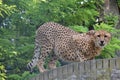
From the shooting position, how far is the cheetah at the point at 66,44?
389 inches

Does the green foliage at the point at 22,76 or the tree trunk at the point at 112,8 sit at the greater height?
the tree trunk at the point at 112,8

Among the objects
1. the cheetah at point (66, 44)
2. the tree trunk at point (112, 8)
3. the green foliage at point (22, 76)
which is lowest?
the green foliage at point (22, 76)

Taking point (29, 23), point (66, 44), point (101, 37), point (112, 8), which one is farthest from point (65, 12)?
point (101, 37)

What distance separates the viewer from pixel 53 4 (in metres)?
12.9

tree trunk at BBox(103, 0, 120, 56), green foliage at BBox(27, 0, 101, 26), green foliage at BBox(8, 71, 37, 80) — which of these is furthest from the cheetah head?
tree trunk at BBox(103, 0, 120, 56)

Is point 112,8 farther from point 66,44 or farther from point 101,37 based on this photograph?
point 101,37

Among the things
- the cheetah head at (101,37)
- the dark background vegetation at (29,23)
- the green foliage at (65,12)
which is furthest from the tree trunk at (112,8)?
the cheetah head at (101,37)

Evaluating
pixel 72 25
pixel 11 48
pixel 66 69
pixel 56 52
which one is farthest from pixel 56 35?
pixel 72 25

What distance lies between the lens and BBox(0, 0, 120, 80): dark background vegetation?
491 inches

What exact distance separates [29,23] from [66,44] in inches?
138

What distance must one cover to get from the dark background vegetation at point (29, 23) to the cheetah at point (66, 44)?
172cm

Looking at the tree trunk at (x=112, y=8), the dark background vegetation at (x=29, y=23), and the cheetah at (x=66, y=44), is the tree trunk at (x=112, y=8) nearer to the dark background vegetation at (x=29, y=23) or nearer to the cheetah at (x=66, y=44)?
the dark background vegetation at (x=29, y=23)

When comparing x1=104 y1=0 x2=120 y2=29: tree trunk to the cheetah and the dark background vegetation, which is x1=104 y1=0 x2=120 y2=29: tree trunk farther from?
the cheetah

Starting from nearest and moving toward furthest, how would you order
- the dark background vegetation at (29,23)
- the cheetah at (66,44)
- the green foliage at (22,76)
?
1. the cheetah at (66,44)
2. the green foliage at (22,76)
3. the dark background vegetation at (29,23)
